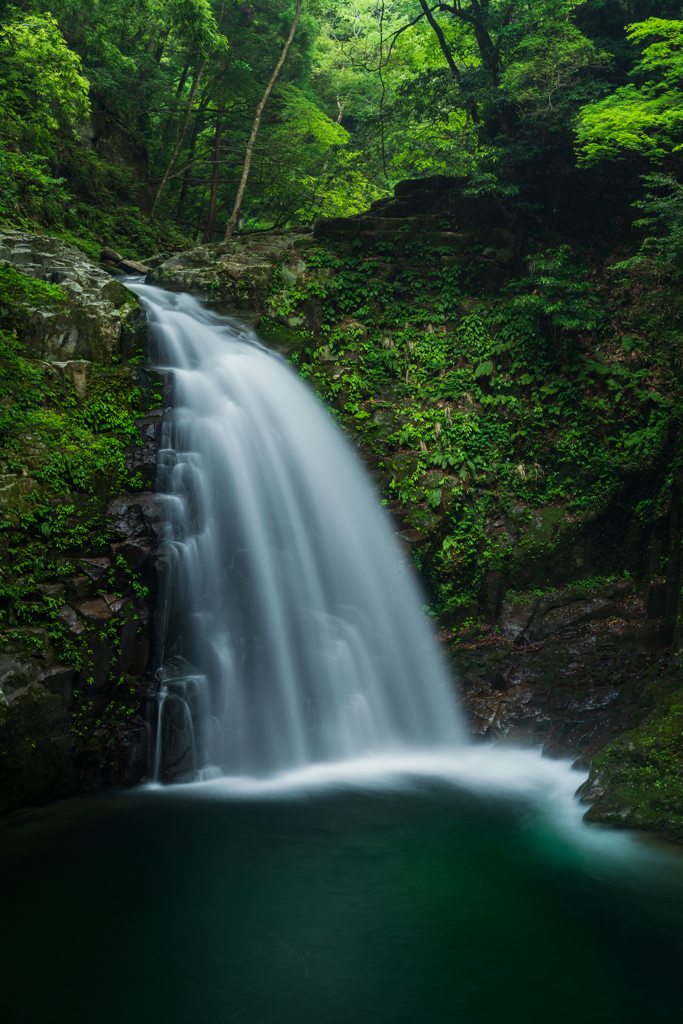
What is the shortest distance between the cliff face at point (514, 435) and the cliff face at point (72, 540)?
4.01 metres

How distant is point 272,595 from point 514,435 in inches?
217

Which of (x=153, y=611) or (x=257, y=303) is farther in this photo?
(x=257, y=303)

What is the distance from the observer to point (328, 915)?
5012mm

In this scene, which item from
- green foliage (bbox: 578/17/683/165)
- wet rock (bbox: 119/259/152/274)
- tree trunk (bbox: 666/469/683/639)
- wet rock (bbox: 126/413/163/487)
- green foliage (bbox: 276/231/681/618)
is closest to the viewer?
tree trunk (bbox: 666/469/683/639)

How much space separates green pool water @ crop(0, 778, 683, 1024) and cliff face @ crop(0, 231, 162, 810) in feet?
2.13

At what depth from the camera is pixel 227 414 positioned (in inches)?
411

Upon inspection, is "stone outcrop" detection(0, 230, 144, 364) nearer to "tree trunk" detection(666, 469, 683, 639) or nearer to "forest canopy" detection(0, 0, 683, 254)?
"forest canopy" detection(0, 0, 683, 254)

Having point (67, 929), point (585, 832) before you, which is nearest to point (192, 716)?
point (67, 929)

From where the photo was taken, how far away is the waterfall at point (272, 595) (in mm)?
8125

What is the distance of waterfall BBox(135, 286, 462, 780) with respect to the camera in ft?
26.7

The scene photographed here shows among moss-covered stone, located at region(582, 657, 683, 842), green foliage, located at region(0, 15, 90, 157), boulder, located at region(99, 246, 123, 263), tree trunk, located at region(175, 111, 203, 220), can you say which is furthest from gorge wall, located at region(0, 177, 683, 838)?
tree trunk, located at region(175, 111, 203, 220)

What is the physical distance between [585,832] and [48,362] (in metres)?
9.04

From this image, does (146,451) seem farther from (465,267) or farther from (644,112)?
(644,112)

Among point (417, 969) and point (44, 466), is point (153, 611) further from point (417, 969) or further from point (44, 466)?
point (417, 969)
